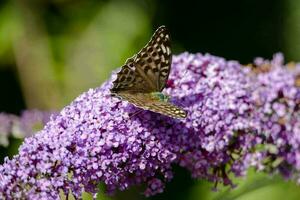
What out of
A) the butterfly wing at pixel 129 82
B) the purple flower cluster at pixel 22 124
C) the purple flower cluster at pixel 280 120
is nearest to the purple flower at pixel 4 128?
the purple flower cluster at pixel 22 124

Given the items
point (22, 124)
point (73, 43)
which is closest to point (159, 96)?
point (22, 124)

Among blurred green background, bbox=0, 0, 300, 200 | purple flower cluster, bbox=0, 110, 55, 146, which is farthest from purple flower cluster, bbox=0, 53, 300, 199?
blurred green background, bbox=0, 0, 300, 200

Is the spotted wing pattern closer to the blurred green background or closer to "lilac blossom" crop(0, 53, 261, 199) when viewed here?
"lilac blossom" crop(0, 53, 261, 199)

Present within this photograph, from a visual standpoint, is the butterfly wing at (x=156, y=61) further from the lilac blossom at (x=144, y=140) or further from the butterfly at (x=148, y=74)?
the lilac blossom at (x=144, y=140)

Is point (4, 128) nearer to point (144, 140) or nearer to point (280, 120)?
point (144, 140)

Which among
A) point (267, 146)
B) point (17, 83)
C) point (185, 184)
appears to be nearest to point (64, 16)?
point (17, 83)

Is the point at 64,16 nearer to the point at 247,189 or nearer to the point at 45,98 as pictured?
the point at 45,98
